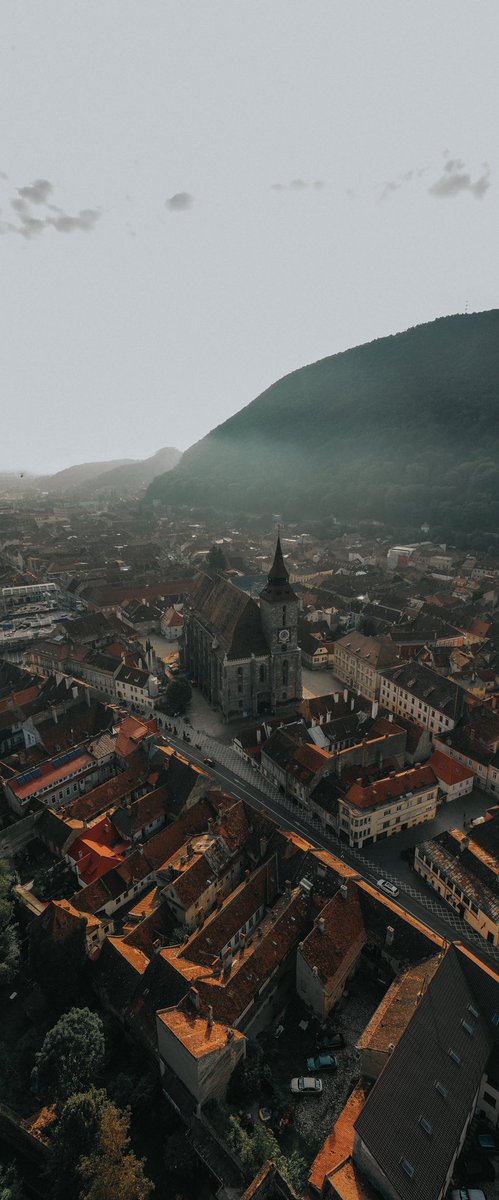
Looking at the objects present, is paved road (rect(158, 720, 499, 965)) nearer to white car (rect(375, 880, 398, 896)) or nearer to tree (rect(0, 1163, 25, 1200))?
white car (rect(375, 880, 398, 896))

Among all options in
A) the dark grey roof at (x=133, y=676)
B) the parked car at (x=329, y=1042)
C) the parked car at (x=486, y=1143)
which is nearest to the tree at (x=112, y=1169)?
the parked car at (x=329, y=1042)

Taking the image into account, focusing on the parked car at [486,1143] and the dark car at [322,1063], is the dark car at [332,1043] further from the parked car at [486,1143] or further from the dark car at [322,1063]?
the parked car at [486,1143]

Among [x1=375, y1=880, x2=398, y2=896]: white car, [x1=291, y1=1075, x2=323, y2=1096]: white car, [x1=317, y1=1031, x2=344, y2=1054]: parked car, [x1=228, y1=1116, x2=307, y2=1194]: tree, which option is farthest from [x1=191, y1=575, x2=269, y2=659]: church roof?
[x1=228, y1=1116, x2=307, y2=1194]: tree

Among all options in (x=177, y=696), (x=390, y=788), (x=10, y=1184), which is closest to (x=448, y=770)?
(x=390, y=788)

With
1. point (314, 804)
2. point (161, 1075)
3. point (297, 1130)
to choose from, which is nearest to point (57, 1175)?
point (161, 1075)

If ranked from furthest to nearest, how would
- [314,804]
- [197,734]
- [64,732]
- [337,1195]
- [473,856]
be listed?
1. [197,734]
2. [64,732]
3. [314,804]
4. [473,856]
5. [337,1195]

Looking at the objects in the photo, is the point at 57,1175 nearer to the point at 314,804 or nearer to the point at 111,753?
the point at 314,804
